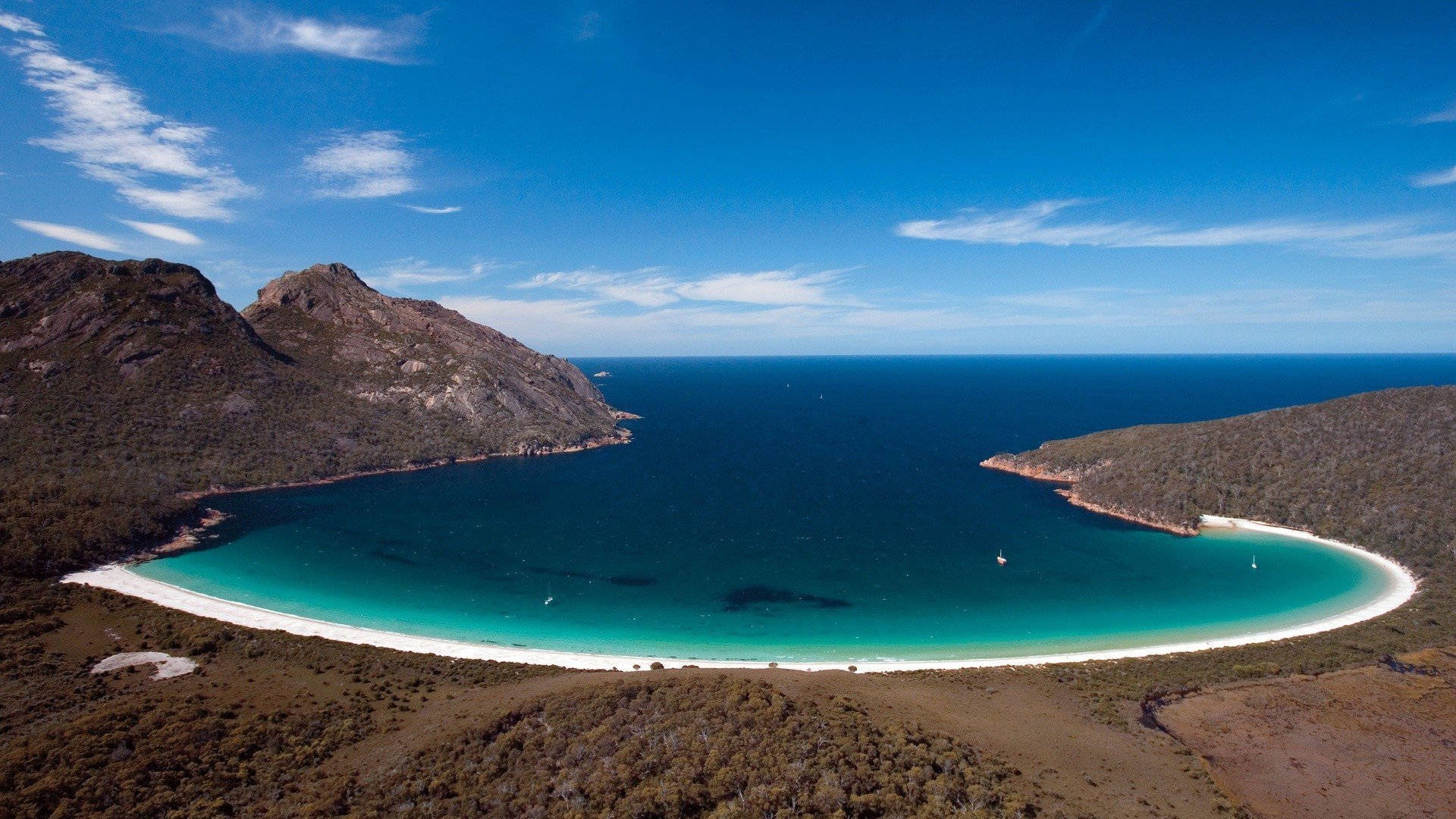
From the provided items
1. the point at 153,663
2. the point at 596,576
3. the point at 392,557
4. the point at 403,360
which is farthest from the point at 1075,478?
the point at 403,360

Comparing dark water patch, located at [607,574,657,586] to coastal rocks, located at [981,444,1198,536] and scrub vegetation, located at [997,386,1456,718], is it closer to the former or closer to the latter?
scrub vegetation, located at [997,386,1456,718]

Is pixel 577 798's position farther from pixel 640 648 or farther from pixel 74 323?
pixel 74 323

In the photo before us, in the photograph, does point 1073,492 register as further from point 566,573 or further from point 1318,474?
point 566,573

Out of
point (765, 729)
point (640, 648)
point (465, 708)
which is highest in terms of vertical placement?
point (765, 729)

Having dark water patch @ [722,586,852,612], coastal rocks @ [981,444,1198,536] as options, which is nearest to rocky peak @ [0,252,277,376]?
dark water patch @ [722,586,852,612]

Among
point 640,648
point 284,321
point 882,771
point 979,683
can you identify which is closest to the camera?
point 882,771

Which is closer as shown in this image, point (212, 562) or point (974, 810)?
point (974, 810)

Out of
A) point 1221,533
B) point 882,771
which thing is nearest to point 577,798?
point 882,771
